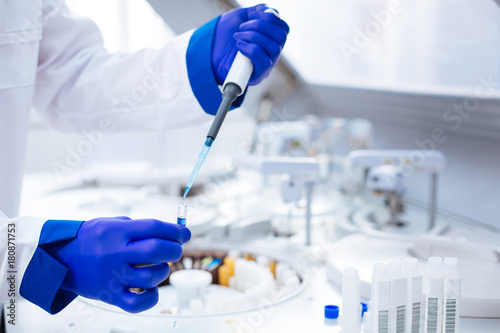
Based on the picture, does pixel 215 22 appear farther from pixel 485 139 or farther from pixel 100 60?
pixel 485 139

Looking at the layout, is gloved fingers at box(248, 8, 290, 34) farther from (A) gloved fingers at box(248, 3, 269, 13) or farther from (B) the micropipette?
(B) the micropipette

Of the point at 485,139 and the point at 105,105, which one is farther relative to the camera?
the point at 485,139

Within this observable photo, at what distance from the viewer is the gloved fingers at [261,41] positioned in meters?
1.12

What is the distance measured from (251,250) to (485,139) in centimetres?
97

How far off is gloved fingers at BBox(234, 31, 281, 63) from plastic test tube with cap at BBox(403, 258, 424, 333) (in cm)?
55

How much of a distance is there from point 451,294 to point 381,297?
0.41ft

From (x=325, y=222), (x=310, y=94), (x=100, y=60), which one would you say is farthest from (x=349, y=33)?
(x=100, y=60)

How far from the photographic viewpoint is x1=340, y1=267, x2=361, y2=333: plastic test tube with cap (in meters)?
0.91

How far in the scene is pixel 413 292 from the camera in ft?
2.89

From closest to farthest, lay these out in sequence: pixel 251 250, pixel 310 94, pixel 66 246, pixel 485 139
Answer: pixel 66 246 < pixel 251 250 < pixel 485 139 < pixel 310 94

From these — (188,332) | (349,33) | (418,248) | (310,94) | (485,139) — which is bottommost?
(188,332)

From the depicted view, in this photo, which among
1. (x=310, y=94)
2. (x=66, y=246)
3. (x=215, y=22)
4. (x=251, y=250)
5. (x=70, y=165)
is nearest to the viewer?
(x=66, y=246)

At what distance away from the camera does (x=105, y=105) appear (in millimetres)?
1447

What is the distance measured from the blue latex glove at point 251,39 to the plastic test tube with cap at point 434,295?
558 mm
